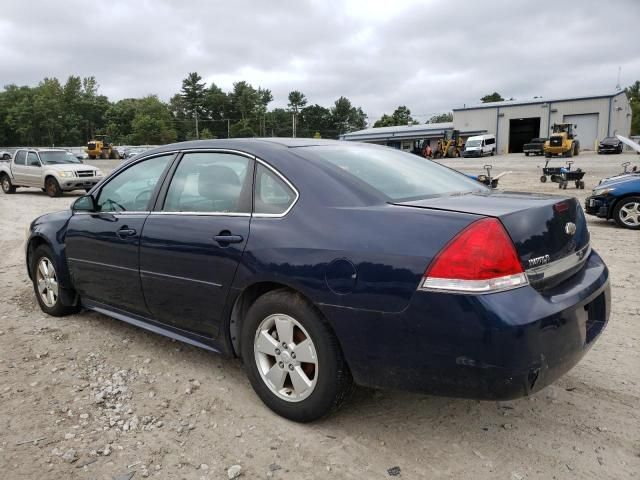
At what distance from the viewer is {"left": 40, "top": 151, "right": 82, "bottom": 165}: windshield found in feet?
57.4

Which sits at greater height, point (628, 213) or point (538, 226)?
point (538, 226)

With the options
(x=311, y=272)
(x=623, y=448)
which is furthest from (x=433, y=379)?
(x=623, y=448)

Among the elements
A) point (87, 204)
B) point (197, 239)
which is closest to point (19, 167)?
point (87, 204)

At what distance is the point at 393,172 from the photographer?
311cm

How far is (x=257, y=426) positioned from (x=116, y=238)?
1.76 meters

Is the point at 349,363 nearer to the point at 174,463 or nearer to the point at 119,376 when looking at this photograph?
the point at 174,463

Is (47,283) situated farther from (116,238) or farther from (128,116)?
(128,116)

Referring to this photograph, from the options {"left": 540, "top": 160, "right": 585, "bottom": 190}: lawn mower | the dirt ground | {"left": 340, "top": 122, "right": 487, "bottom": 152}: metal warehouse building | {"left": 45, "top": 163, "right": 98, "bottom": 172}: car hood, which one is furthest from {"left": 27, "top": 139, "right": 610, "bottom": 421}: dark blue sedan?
{"left": 340, "top": 122, "right": 487, "bottom": 152}: metal warehouse building

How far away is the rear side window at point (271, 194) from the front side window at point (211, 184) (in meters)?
0.07

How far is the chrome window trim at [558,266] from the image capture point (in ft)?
7.49

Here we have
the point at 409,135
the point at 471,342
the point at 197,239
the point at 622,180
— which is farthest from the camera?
the point at 409,135

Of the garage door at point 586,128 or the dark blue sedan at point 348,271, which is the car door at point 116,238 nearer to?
the dark blue sedan at point 348,271

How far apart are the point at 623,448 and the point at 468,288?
127cm

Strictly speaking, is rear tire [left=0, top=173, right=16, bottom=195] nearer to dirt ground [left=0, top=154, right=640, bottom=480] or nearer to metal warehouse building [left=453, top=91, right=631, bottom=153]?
dirt ground [left=0, top=154, right=640, bottom=480]
